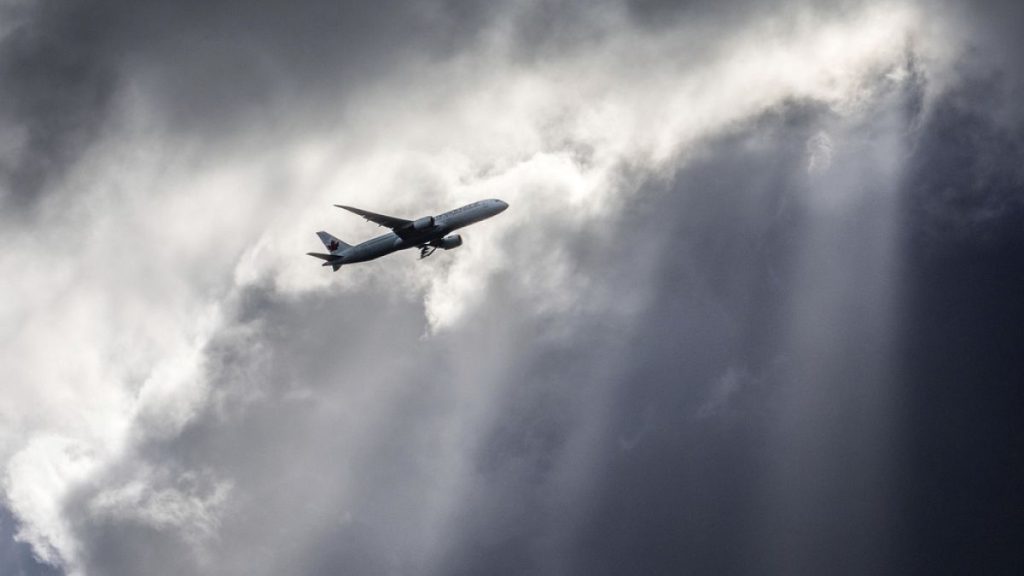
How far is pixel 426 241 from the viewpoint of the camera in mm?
196750

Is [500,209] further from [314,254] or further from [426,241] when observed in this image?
[314,254]

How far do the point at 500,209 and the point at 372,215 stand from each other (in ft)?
84.7

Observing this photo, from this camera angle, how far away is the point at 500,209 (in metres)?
196

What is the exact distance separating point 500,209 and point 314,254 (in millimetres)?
38895

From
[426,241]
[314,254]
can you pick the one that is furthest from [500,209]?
[314,254]

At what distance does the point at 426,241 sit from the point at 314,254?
2296cm

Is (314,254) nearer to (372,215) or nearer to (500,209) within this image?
(372,215)

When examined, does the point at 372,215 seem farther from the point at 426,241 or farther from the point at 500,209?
the point at 500,209

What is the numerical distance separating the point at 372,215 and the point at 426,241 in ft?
45.0

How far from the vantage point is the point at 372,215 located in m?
188

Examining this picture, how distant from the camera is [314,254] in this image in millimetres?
197375

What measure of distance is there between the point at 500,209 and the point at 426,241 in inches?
643

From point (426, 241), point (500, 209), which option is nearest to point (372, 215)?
point (426, 241)
